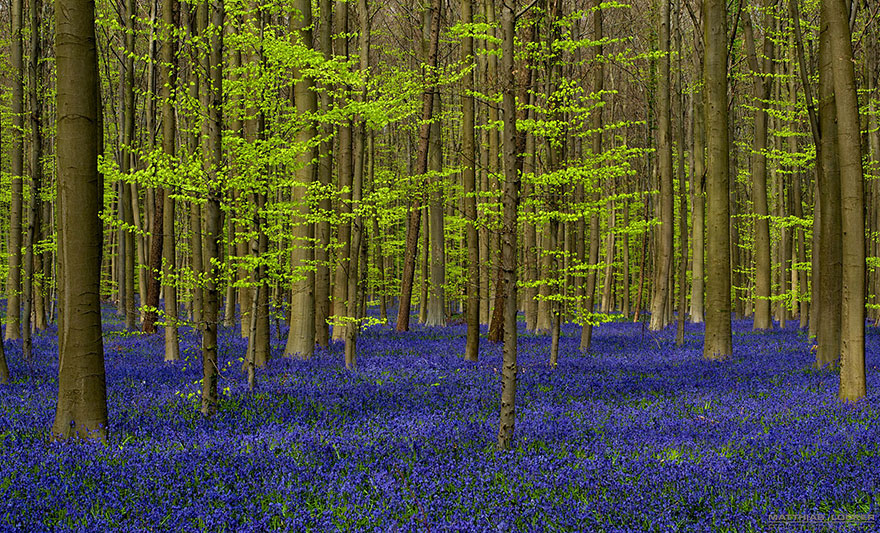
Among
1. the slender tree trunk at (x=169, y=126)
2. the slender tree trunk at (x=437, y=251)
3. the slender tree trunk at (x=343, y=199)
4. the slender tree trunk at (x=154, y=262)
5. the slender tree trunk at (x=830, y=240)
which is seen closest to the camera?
the slender tree trunk at (x=169, y=126)

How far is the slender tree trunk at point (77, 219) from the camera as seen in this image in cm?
721

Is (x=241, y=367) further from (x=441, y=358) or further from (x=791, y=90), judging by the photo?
(x=791, y=90)

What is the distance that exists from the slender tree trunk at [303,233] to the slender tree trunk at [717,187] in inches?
357

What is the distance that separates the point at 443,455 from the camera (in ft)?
22.9

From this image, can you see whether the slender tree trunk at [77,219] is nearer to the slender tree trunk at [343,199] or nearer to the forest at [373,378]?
the forest at [373,378]

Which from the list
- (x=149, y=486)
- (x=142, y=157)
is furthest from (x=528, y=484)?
(x=142, y=157)

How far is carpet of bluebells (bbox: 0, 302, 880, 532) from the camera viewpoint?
5.21 metres

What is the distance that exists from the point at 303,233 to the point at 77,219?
734cm

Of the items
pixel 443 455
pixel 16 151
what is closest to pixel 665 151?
pixel 443 455

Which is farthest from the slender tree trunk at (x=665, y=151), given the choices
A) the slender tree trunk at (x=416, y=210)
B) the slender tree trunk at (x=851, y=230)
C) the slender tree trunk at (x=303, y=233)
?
the slender tree trunk at (x=303, y=233)

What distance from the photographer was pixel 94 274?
7426 mm

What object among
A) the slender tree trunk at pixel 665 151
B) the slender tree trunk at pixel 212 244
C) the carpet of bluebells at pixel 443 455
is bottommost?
the carpet of bluebells at pixel 443 455

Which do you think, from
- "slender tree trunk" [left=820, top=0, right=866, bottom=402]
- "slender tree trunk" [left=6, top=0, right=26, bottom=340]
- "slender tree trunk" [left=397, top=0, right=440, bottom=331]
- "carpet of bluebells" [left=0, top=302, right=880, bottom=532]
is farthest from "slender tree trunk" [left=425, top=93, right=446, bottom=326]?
"slender tree trunk" [left=820, top=0, right=866, bottom=402]

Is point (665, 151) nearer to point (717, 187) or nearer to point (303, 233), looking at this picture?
point (717, 187)
